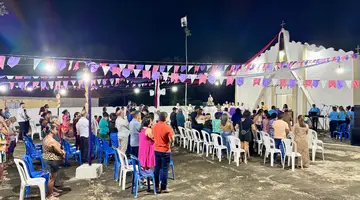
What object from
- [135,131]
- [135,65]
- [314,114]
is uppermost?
[135,65]

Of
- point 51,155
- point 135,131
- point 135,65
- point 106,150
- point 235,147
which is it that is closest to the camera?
point 51,155

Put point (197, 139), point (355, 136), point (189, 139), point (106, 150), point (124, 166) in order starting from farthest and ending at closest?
point (355, 136)
point (189, 139)
point (197, 139)
point (106, 150)
point (124, 166)

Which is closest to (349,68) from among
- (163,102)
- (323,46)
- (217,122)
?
(323,46)

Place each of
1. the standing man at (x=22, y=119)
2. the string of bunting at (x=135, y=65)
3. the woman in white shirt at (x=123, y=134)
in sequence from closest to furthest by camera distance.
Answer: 1. the woman in white shirt at (x=123, y=134)
2. the string of bunting at (x=135, y=65)
3. the standing man at (x=22, y=119)

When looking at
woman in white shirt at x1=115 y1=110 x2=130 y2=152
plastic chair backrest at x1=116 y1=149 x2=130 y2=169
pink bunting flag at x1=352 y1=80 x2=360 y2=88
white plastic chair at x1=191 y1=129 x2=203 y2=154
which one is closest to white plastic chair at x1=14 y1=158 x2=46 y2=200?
plastic chair backrest at x1=116 y1=149 x2=130 y2=169

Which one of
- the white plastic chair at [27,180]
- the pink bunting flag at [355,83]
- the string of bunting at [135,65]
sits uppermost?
the string of bunting at [135,65]

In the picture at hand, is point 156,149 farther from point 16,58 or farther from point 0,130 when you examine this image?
point 16,58

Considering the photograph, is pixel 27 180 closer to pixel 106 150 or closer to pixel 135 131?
pixel 135 131

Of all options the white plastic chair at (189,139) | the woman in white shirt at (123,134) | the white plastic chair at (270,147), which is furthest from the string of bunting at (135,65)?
the white plastic chair at (270,147)

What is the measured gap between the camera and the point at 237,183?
242 inches

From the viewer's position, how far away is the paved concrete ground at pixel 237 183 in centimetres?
540

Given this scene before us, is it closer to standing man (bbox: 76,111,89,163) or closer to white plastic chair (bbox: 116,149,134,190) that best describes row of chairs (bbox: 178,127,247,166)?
white plastic chair (bbox: 116,149,134,190)

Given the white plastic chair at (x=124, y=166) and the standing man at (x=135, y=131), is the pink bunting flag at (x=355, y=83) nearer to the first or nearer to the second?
the standing man at (x=135, y=131)

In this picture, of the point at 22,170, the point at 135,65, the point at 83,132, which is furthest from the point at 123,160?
the point at 135,65
